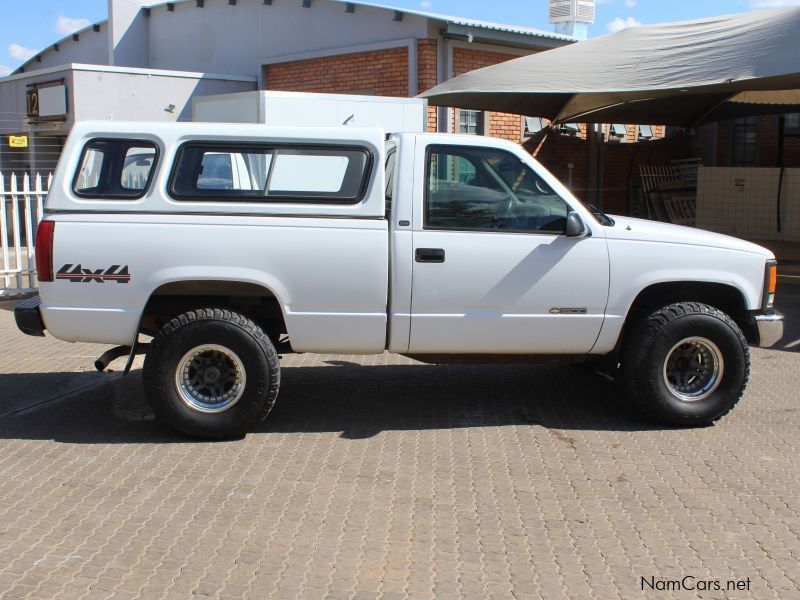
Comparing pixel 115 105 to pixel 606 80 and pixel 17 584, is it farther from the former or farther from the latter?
pixel 17 584

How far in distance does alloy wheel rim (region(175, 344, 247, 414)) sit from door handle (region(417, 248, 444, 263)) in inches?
53.1

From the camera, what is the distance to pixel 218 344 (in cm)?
601

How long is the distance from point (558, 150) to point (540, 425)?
12278 mm

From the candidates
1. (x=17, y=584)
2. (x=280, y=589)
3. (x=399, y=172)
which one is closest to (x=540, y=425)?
(x=399, y=172)

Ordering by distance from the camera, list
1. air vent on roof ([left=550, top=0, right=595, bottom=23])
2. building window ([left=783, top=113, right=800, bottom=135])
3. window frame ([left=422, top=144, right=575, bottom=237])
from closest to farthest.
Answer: window frame ([left=422, top=144, right=575, bottom=237]) → building window ([left=783, top=113, right=800, bottom=135]) → air vent on roof ([left=550, top=0, right=595, bottom=23])

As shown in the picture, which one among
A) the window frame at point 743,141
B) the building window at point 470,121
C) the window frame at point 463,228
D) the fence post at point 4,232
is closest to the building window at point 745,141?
the window frame at point 743,141

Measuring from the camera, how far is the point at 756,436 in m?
6.40

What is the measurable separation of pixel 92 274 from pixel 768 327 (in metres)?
4.54

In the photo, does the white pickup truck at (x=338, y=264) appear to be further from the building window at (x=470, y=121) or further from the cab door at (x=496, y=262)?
the building window at (x=470, y=121)

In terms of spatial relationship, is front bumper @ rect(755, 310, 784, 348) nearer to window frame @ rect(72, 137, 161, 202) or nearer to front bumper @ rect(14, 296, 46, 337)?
window frame @ rect(72, 137, 161, 202)

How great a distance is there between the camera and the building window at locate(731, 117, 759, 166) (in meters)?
19.8

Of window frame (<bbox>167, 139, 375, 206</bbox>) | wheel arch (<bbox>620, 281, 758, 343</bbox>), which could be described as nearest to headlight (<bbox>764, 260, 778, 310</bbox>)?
wheel arch (<bbox>620, 281, 758, 343</bbox>)

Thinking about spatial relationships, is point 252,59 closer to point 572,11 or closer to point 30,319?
point 572,11

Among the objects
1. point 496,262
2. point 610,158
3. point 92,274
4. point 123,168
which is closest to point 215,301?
point 92,274
